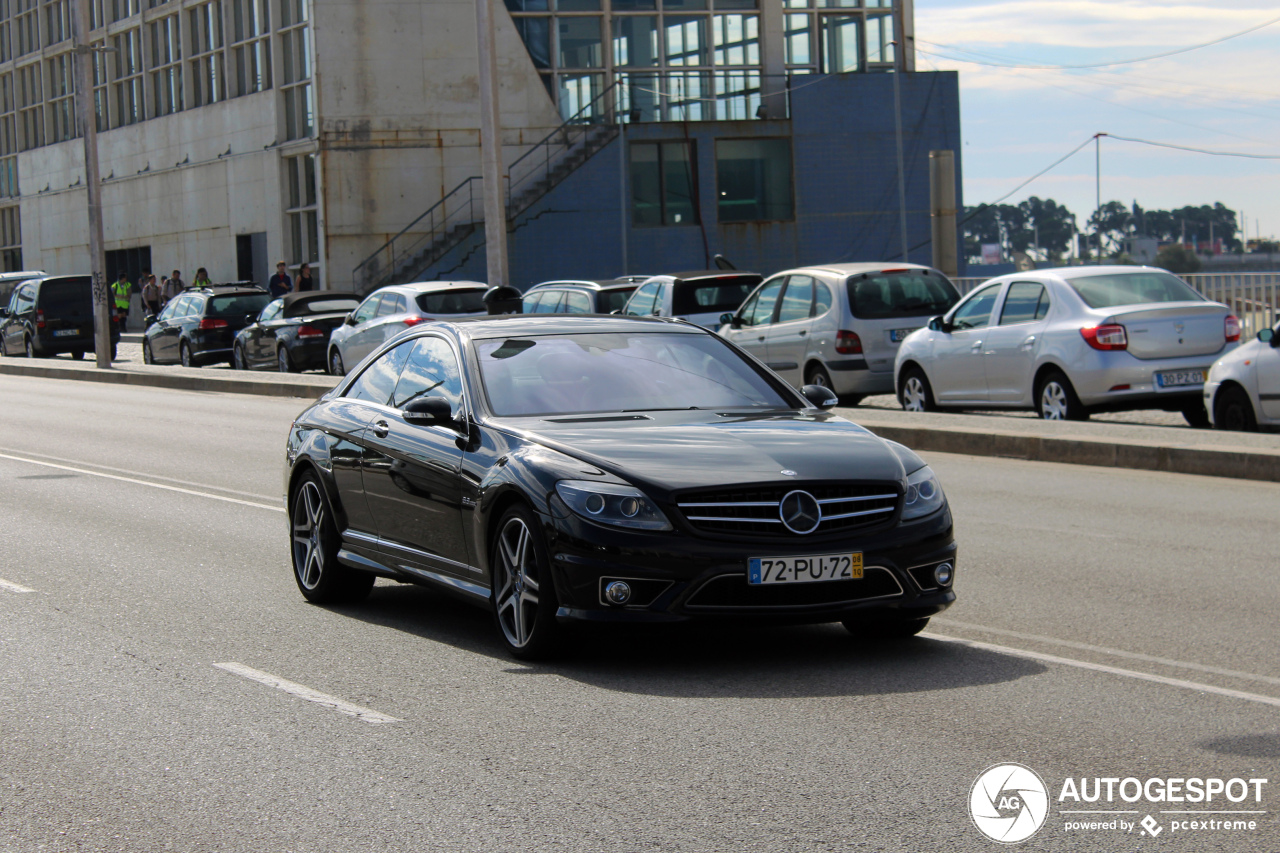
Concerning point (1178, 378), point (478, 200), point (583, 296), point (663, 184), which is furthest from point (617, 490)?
point (478, 200)

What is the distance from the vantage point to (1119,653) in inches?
267

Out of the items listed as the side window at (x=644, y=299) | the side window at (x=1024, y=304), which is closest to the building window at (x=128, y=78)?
the side window at (x=644, y=299)

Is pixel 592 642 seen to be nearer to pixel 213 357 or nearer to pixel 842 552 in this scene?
pixel 842 552

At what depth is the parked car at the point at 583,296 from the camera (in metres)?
23.1

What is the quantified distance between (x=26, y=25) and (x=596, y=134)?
3606cm

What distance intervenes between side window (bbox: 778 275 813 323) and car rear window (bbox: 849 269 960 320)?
599mm

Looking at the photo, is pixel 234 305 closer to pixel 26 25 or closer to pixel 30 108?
pixel 30 108

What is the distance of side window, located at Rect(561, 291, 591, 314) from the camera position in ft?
76.4

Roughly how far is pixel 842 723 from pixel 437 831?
5.47ft

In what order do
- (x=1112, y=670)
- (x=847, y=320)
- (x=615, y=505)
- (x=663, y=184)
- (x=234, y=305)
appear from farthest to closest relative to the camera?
(x=663, y=184) < (x=234, y=305) < (x=847, y=320) < (x=1112, y=670) < (x=615, y=505)

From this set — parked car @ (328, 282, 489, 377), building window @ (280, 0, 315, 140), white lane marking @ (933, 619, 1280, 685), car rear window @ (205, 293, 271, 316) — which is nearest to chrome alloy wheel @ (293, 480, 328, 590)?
white lane marking @ (933, 619, 1280, 685)

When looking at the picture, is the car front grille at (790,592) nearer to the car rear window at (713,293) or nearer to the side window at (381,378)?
the side window at (381,378)

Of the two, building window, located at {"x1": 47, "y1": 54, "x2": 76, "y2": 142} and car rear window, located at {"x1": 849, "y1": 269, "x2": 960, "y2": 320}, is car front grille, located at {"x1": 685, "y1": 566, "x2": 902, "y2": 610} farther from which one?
building window, located at {"x1": 47, "y1": 54, "x2": 76, "y2": 142}

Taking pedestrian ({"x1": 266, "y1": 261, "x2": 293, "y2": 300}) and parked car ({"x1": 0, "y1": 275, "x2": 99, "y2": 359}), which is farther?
pedestrian ({"x1": 266, "y1": 261, "x2": 293, "y2": 300})
